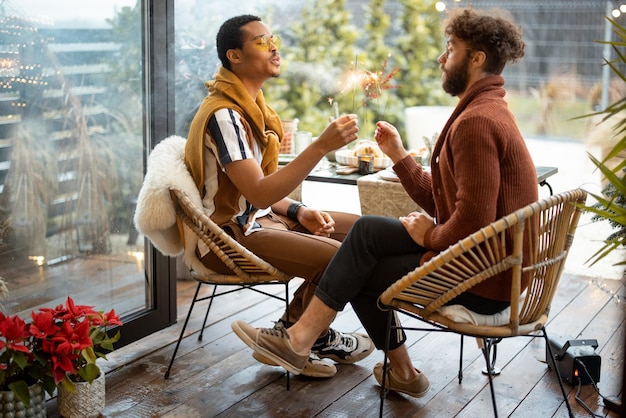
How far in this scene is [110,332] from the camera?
9.66ft

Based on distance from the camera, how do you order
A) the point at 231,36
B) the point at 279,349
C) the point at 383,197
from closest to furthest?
the point at 279,349
the point at 231,36
the point at 383,197

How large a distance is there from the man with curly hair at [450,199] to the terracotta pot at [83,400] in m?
0.47

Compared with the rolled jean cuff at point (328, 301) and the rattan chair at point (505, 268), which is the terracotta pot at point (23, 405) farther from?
the rattan chair at point (505, 268)

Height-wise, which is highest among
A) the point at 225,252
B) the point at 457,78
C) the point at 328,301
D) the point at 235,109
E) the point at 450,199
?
the point at 457,78

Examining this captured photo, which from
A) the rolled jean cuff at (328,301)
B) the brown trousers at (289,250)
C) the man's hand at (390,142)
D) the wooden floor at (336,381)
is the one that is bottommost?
the wooden floor at (336,381)

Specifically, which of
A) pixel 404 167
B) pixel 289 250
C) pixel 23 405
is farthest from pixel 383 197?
pixel 23 405

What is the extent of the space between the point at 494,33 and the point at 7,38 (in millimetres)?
1461

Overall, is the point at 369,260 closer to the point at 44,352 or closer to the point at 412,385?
the point at 412,385

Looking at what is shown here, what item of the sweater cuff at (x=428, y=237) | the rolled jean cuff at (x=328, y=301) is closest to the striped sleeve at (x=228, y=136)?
the rolled jean cuff at (x=328, y=301)

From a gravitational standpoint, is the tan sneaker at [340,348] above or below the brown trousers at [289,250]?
below

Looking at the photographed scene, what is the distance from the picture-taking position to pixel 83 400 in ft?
8.12

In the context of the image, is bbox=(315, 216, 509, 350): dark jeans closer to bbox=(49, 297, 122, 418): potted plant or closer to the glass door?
bbox=(49, 297, 122, 418): potted plant

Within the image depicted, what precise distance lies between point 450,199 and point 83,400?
1247 millimetres

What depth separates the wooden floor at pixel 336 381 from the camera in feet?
8.50
